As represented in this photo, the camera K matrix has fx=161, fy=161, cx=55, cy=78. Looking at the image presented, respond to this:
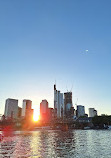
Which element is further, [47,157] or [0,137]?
[0,137]

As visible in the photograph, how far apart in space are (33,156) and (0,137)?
5952 centimetres

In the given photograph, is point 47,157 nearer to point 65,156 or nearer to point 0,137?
point 65,156

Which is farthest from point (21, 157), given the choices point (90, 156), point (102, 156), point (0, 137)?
point (0, 137)

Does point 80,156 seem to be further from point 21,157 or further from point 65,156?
point 21,157

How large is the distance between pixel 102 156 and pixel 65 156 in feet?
42.1

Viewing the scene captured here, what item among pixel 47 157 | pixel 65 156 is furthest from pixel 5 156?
pixel 65 156

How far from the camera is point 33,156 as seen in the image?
55500 mm

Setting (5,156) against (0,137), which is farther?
(0,137)

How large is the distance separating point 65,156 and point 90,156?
339 inches

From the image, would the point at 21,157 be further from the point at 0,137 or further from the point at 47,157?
the point at 0,137

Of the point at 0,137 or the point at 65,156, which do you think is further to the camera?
the point at 0,137

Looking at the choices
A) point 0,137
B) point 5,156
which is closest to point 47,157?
point 5,156

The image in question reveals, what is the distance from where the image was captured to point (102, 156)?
55531 millimetres

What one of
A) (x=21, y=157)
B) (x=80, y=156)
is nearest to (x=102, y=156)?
(x=80, y=156)
